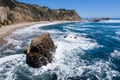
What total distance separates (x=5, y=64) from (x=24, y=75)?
505 centimetres

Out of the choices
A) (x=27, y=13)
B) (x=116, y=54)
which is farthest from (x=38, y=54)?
(x=27, y=13)

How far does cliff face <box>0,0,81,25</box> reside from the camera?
89750mm

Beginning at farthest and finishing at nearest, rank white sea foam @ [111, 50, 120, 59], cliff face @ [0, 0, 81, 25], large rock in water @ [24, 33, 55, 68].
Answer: cliff face @ [0, 0, 81, 25] < white sea foam @ [111, 50, 120, 59] < large rock in water @ [24, 33, 55, 68]

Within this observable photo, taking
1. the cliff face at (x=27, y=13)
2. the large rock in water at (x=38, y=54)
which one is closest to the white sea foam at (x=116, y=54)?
the large rock in water at (x=38, y=54)

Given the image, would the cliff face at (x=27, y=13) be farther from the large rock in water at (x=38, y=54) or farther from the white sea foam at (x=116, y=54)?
the large rock in water at (x=38, y=54)

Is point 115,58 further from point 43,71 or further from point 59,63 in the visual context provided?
point 43,71

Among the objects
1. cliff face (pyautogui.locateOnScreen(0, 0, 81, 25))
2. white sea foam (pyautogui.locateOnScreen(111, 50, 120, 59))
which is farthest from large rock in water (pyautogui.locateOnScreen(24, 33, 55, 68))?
cliff face (pyautogui.locateOnScreen(0, 0, 81, 25))

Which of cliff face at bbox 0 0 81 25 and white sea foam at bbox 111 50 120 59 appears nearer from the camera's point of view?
white sea foam at bbox 111 50 120 59

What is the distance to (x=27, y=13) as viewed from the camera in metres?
126

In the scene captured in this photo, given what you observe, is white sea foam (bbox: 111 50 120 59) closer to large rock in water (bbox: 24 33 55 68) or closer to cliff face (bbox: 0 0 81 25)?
large rock in water (bbox: 24 33 55 68)

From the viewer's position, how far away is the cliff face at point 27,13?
294 feet

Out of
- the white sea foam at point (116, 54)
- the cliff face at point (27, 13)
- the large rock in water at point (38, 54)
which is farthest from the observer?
the cliff face at point (27, 13)

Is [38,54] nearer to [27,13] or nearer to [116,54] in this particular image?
[116,54]

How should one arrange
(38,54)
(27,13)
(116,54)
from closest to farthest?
1. (38,54)
2. (116,54)
3. (27,13)
